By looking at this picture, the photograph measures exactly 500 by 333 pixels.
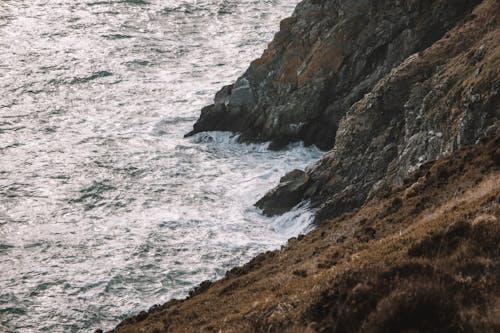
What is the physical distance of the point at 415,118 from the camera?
3734cm

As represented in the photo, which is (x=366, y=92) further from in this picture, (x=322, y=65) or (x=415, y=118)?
(x=415, y=118)

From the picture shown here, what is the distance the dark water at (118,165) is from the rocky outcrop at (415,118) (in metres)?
3.78

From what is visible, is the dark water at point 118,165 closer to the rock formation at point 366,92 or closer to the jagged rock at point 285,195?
the jagged rock at point 285,195

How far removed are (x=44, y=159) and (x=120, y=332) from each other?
33.9m

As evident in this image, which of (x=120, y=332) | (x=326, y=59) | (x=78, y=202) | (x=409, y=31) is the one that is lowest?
(x=78, y=202)

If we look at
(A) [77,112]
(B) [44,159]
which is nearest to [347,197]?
(B) [44,159]

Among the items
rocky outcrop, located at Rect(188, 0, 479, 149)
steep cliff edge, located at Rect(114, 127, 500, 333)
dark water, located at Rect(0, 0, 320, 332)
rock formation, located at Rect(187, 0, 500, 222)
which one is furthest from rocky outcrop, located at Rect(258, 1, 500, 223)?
rocky outcrop, located at Rect(188, 0, 479, 149)

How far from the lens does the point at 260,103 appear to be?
59.1m

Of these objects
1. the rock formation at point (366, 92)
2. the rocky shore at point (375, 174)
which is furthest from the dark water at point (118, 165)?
the rocky shore at point (375, 174)

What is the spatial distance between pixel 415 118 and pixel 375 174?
457cm

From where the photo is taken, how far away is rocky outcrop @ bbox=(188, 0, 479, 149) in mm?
50250

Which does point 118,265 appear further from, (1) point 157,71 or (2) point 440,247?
(1) point 157,71

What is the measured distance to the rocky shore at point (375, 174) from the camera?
13.8 m

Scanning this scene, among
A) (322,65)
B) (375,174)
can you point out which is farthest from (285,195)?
(322,65)
